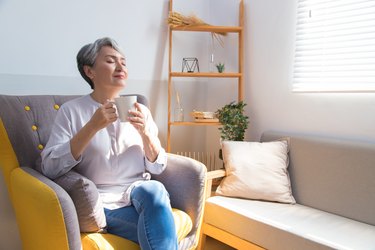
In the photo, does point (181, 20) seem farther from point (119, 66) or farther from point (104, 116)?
point (104, 116)

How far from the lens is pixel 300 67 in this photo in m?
2.16

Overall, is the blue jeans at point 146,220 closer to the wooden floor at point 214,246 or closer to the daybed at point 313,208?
the daybed at point 313,208

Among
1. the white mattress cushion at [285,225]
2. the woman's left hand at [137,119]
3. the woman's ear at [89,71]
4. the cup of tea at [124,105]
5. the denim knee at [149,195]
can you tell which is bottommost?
the white mattress cushion at [285,225]

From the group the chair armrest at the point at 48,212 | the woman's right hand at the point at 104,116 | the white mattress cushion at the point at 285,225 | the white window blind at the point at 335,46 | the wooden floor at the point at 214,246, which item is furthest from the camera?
the wooden floor at the point at 214,246

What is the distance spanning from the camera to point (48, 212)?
3.67ft

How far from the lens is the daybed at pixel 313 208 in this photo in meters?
1.50

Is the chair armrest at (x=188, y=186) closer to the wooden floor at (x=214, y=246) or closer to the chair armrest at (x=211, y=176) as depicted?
the chair armrest at (x=211, y=176)

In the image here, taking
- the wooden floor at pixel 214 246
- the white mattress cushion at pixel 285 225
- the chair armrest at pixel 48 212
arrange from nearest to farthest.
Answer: the chair armrest at pixel 48 212, the white mattress cushion at pixel 285 225, the wooden floor at pixel 214 246

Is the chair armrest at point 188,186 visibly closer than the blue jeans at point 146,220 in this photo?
No

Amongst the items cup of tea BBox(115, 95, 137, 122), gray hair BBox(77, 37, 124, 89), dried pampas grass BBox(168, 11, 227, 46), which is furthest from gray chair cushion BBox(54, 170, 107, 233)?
dried pampas grass BBox(168, 11, 227, 46)

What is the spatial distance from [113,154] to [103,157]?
5 cm

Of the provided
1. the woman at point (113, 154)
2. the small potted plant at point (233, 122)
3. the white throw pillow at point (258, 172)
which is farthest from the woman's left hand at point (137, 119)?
the small potted plant at point (233, 122)

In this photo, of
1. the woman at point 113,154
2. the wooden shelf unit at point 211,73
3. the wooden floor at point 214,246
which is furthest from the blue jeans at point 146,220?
the wooden shelf unit at point 211,73

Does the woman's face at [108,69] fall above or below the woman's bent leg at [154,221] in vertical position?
above
